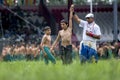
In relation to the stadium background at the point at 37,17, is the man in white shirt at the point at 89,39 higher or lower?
higher

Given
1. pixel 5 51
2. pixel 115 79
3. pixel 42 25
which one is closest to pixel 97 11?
pixel 42 25

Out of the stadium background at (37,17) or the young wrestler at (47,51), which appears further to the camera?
the stadium background at (37,17)

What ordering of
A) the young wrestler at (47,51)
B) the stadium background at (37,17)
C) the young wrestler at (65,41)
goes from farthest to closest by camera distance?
1. the stadium background at (37,17)
2. the young wrestler at (47,51)
3. the young wrestler at (65,41)

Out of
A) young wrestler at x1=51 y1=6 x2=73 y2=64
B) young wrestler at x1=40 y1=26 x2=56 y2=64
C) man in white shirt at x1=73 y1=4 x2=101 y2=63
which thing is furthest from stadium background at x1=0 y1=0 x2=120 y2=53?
man in white shirt at x1=73 y1=4 x2=101 y2=63

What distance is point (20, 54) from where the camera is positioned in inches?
1143

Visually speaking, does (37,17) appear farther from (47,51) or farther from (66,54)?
(66,54)

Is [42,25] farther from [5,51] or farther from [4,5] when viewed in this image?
[5,51]

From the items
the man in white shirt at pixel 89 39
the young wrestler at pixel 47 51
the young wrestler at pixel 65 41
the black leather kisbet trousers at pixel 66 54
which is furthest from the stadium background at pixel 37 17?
the man in white shirt at pixel 89 39

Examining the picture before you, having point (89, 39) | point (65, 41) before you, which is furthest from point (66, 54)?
point (89, 39)

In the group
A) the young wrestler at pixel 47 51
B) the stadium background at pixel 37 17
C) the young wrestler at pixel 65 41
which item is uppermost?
the young wrestler at pixel 65 41

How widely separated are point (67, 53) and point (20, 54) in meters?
14.1

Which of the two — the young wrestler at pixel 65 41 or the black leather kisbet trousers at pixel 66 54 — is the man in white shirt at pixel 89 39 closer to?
the black leather kisbet trousers at pixel 66 54

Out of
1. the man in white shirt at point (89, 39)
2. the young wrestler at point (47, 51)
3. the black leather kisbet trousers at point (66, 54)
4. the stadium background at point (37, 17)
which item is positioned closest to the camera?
the man in white shirt at point (89, 39)

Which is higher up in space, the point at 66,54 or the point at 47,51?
the point at 66,54
